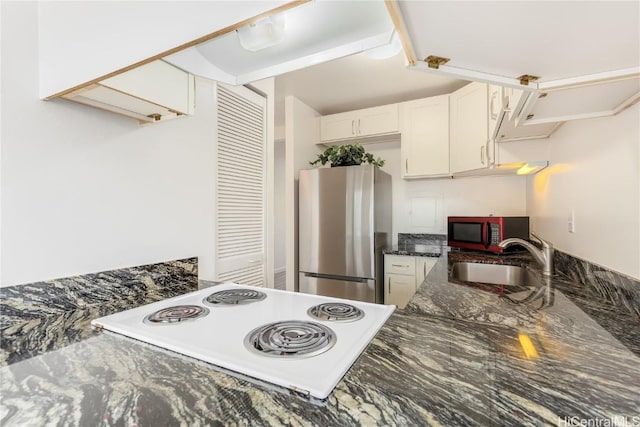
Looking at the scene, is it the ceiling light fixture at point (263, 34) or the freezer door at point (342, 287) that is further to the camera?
the freezer door at point (342, 287)

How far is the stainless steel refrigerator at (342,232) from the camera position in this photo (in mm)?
2422

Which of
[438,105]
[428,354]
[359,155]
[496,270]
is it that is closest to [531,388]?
[428,354]

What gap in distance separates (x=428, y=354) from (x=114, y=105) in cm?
125

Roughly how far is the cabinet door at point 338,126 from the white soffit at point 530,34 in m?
2.29

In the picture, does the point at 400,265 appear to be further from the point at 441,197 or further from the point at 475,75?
the point at 475,75

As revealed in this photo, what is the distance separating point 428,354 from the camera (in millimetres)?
585

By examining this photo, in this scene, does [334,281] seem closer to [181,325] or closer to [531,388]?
[181,325]

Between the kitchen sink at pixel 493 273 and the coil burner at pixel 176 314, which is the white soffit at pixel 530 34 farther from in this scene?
the kitchen sink at pixel 493 273

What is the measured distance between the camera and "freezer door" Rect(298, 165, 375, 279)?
242 centimetres

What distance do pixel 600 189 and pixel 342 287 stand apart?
5.98 ft

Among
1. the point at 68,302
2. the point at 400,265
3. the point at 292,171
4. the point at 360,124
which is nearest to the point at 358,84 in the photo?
the point at 360,124

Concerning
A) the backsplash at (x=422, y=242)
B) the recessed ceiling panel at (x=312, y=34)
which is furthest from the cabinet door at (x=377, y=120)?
the recessed ceiling panel at (x=312, y=34)

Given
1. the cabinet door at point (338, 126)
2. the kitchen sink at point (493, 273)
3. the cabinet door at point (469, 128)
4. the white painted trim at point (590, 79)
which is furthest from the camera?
the cabinet door at point (338, 126)

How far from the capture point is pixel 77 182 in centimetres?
98
